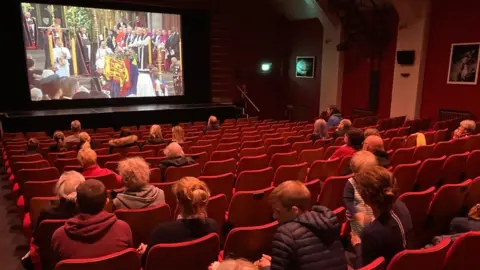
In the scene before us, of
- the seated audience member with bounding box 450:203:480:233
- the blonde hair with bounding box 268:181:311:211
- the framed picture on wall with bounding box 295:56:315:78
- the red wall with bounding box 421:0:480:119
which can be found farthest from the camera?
the framed picture on wall with bounding box 295:56:315:78

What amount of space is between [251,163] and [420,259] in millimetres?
2986

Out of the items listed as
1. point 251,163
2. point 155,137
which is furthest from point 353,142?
point 155,137

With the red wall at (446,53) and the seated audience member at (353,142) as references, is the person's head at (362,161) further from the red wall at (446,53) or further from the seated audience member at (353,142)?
the red wall at (446,53)

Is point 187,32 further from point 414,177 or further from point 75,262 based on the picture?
point 75,262

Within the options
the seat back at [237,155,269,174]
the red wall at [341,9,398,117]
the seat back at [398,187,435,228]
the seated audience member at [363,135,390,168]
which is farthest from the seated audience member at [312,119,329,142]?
the red wall at [341,9,398,117]

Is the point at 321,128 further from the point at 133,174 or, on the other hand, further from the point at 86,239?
the point at 86,239

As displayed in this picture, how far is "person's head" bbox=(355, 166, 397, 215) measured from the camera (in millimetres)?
2027

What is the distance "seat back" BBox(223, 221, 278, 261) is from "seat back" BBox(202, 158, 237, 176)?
2053 mm

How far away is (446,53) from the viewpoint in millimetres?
9984

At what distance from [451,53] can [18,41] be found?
12569 millimetres

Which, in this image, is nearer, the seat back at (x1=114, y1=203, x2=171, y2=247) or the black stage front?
the seat back at (x1=114, y1=203, x2=171, y2=247)

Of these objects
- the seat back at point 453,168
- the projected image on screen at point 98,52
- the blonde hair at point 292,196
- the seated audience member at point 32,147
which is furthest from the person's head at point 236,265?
the projected image on screen at point 98,52

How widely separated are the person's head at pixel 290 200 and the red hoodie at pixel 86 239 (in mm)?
951

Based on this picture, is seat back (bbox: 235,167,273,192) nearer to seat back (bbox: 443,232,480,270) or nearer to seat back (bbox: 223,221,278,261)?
seat back (bbox: 223,221,278,261)
